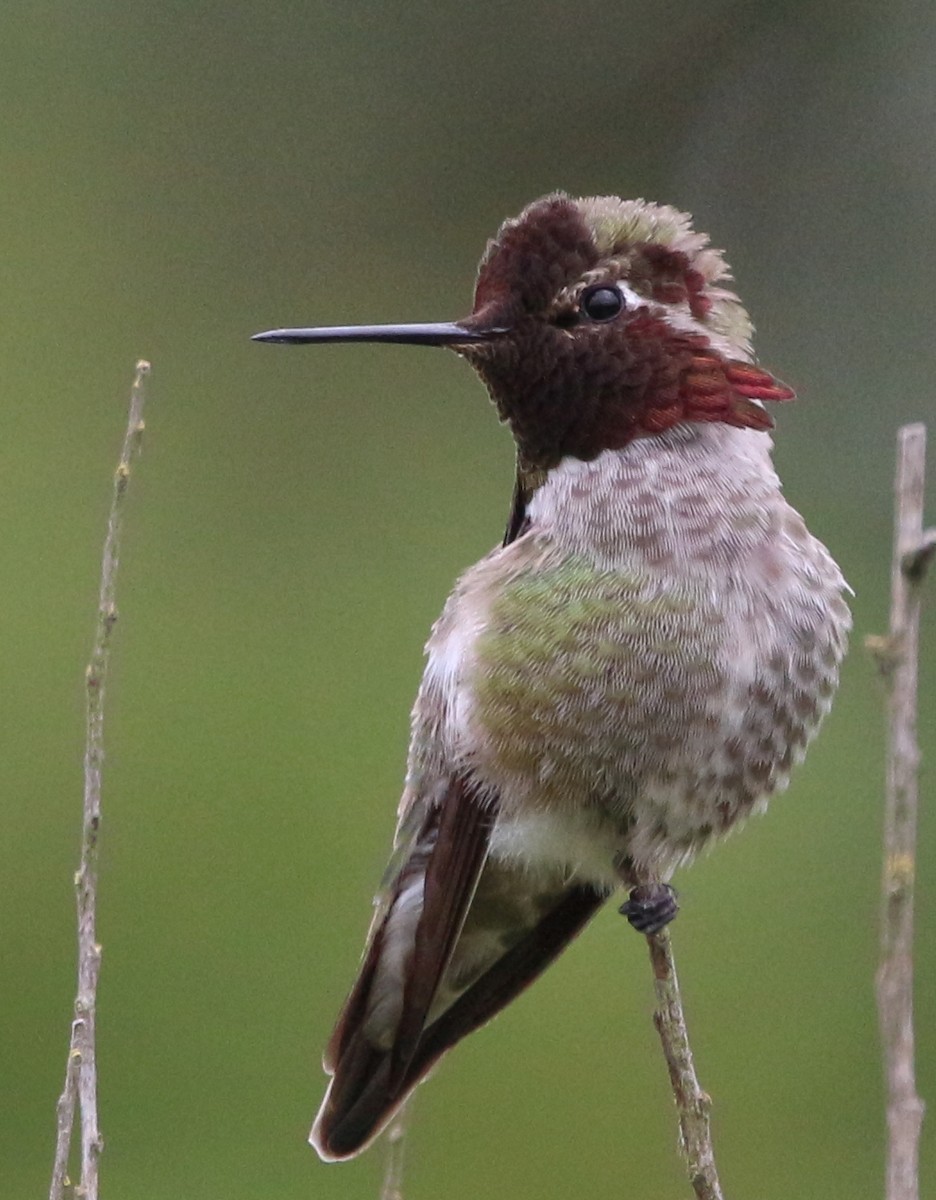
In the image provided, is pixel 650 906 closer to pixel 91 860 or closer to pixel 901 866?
pixel 91 860

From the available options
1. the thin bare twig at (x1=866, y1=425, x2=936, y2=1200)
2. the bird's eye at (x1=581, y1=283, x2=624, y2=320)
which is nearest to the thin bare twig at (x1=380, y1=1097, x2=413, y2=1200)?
the thin bare twig at (x1=866, y1=425, x2=936, y2=1200)

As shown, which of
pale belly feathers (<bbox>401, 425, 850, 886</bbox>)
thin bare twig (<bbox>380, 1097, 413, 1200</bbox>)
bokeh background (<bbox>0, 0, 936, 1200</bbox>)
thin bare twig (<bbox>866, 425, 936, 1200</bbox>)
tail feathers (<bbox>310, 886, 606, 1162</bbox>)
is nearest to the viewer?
thin bare twig (<bbox>866, 425, 936, 1200</bbox>)

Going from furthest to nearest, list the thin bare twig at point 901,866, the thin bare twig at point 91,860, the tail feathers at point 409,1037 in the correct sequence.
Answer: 1. the tail feathers at point 409,1037
2. the thin bare twig at point 91,860
3. the thin bare twig at point 901,866

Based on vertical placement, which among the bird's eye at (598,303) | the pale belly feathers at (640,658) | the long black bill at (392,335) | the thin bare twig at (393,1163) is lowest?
the thin bare twig at (393,1163)

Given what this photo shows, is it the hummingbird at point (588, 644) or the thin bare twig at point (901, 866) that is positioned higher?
the hummingbird at point (588, 644)

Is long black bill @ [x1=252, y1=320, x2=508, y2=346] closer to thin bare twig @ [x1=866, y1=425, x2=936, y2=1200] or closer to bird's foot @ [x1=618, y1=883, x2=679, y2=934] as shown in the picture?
bird's foot @ [x1=618, y1=883, x2=679, y2=934]

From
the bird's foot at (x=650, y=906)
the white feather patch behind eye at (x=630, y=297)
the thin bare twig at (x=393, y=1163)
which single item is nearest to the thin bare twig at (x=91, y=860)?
the thin bare twig at (x=393, y=1163)

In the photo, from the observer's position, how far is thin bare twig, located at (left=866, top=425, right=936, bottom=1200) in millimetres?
1376

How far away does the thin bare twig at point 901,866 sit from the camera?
1.38 metres

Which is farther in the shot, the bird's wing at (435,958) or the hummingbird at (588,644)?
the bird's wing at (435,958)

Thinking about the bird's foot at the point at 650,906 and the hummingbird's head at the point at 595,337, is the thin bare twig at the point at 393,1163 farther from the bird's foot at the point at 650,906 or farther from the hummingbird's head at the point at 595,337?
the hummingbird's head at the point at 595,337

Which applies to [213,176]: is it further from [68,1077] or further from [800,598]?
[68,1077]

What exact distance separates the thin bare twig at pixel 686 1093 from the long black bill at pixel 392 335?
37.9 inches

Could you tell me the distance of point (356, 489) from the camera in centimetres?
706
